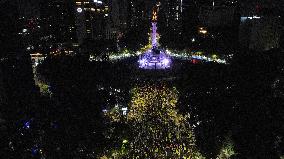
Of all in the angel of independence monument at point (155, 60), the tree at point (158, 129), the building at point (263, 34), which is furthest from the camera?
the angel of independence monument at point (155, 60)

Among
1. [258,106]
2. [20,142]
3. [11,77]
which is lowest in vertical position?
[20,142]

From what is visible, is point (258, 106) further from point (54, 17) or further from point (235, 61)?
point (54, 17)

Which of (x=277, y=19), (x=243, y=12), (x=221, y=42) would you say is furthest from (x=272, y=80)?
(x=243, y=12)

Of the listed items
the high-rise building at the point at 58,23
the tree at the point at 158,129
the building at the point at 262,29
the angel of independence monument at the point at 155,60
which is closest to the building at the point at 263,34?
the building at the point at 262,29

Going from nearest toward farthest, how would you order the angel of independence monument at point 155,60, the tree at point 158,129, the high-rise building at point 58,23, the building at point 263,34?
the tree at point 158,129 → the building at point 263,34 → the angel of independence monument at point 155,60 → the high-rise building at point 58,23

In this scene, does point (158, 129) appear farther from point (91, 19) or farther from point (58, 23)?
point (91, 19)

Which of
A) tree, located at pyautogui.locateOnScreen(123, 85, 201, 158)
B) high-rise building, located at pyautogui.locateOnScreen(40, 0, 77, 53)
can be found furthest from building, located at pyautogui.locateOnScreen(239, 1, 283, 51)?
high-rise building, located at pyautogui.locateOnScreen(40, 0, 77, 53)

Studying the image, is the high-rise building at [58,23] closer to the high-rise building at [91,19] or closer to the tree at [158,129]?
the high-rise building at [91,19]

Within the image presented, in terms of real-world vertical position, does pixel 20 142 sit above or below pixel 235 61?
below

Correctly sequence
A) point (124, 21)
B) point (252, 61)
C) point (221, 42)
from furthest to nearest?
1. point (124, 21)
2. point (221, 42)
3. point (252, 61)
